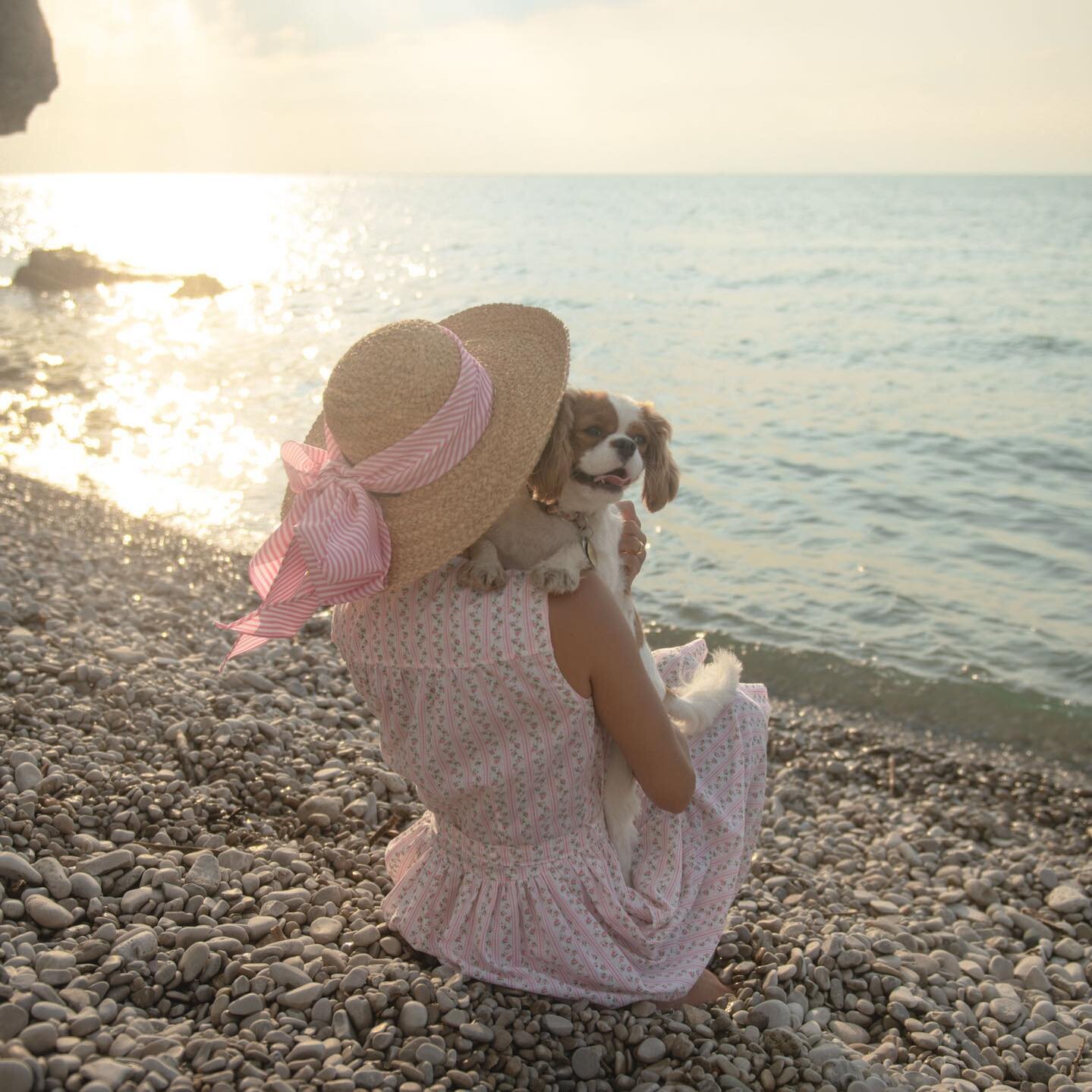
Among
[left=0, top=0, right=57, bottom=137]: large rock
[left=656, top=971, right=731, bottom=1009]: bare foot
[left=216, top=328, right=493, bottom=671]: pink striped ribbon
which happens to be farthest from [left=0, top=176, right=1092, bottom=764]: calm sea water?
[left=216, top=328, right=493, bottom=671]: pink striped ribbon

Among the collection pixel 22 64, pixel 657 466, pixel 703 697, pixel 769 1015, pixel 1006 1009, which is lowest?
pixel 1006 1009

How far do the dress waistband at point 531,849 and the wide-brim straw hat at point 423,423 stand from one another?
0.78 meters

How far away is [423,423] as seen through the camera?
2.29 m

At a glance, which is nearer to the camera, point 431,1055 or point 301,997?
point 431,1055

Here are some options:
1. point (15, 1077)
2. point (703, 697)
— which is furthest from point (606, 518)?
point (15, 1077)

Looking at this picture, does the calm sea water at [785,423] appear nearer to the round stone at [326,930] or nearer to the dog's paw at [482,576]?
the round stone at [326,930]

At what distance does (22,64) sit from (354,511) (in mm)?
24359

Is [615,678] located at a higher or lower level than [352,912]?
higher

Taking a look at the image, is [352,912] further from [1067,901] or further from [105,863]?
[1067,901]

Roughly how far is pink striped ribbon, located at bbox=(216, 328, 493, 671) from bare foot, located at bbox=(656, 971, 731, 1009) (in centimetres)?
131

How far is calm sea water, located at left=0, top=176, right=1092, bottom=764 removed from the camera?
7.08m

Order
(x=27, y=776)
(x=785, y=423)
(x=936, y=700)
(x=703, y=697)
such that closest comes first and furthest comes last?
1. (x=703, y=697)
2. (x=27, y=776)
3. (x=936, y=700)
4. (x=785, y=423)

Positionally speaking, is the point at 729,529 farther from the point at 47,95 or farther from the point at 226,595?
the point at 47,95

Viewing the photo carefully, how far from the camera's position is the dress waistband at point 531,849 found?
106 inches
